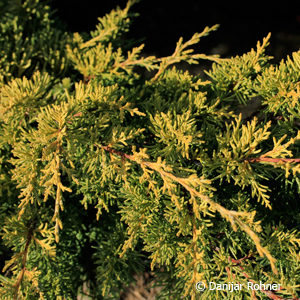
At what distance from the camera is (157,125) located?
1.38 meters

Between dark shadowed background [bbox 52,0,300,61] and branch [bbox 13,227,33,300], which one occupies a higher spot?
dark shadowed background [bbox 52,0,300,61]

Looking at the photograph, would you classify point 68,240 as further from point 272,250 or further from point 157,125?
point 272,250

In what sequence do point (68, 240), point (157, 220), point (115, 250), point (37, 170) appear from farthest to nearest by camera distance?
point (68, 240) < point (115, 250) < point (157, 220) < point (37, 170)

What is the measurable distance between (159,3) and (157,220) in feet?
9.56

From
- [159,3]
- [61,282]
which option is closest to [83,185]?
[61,282]

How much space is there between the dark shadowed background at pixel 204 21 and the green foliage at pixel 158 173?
54.4 inches

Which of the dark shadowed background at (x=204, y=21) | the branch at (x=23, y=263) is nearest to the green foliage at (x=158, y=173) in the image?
the branch at (x=23, y=263)

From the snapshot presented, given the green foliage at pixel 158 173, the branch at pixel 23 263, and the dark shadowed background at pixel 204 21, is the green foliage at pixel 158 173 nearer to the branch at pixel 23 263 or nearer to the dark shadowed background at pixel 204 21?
the branch at pixel 23 263

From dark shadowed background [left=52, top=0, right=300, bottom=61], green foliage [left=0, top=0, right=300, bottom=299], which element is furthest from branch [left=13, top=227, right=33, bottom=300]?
dark shadowed background [left=52, top=0, right=300, bottom=61]

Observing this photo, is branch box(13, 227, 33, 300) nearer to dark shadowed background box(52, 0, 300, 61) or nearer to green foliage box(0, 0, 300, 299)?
green foliage box(0, 0, 300, 299)

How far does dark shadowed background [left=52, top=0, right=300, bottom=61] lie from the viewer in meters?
3.10

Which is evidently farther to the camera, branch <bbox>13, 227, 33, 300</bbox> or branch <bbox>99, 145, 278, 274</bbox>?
branch <bbox>13, 227, 33, 300</bbox>

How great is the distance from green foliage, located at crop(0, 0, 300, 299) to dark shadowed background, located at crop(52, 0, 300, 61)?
138cm

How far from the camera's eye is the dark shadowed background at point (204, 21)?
3100mm
